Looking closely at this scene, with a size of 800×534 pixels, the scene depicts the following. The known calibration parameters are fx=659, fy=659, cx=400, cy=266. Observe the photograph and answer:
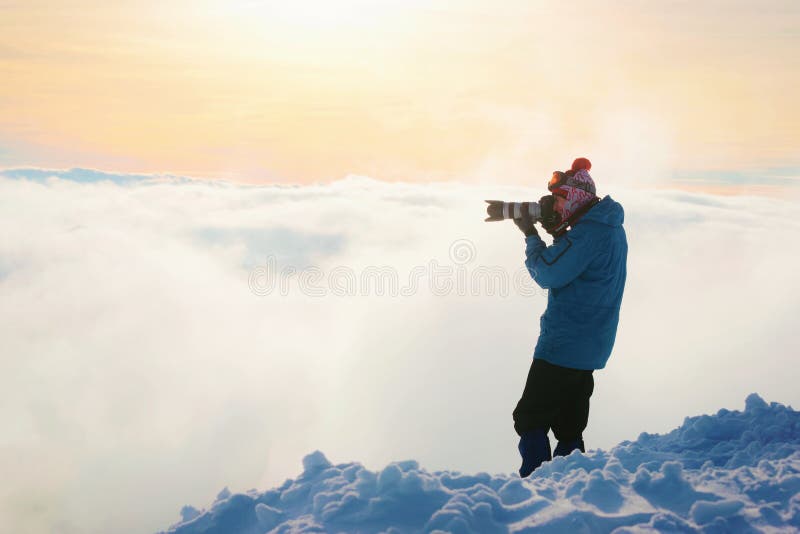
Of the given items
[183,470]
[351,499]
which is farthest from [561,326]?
[183,470]

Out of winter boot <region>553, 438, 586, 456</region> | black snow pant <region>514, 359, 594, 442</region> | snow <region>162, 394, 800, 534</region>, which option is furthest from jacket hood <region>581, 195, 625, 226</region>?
winter boot <region>553, 438, 586, 456</region>

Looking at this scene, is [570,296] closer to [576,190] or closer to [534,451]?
[576,190]

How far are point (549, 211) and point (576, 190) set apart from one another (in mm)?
263

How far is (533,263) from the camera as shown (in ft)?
16.3

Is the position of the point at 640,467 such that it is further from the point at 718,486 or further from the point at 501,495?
the point at 501,495

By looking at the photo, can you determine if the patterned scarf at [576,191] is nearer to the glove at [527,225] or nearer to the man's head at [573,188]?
the man's head at [573,188]

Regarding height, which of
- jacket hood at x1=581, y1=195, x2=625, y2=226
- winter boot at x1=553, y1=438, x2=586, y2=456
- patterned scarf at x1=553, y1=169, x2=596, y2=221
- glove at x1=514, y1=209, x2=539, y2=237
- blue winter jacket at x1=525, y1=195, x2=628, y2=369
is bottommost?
winter boot at x1=553, y1=438, x2=586, y2=456

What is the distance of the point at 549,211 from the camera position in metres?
5.11

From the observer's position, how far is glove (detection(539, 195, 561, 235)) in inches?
201

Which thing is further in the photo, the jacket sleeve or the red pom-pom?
the red pom-pom

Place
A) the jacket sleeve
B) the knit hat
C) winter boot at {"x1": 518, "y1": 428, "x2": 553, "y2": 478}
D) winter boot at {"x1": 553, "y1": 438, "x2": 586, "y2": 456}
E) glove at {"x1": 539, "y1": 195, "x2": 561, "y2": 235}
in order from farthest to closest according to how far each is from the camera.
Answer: winter boot at {"x1": 553, "y1": 438, "x2": 586, "y2": 456}, winter boot at {"x1": 518, "y1": 428, "x2": 553, "y2": 478}, glove at {"x1": 539, "y1": 195, "x2": 561, "y2": 235}, the knit hat, the jacket sleeve

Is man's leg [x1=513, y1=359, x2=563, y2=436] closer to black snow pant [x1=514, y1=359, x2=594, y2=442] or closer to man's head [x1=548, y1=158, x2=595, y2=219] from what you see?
black snow pant [x1=514, y1=359, x2=594, y2=442]

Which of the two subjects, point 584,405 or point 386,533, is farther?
point 584,405

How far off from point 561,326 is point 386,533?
2.30m
